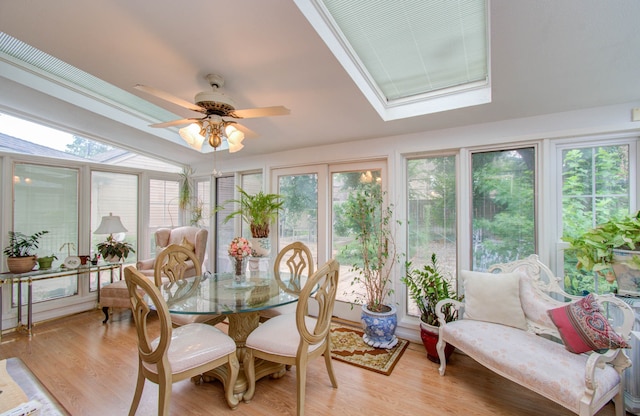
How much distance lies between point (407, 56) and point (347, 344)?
2670 mm

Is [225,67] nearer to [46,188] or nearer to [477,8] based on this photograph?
[477,8]

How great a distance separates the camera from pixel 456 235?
8.98 ft

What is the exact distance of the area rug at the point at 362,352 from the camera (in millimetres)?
2359

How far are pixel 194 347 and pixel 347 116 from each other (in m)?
2.29

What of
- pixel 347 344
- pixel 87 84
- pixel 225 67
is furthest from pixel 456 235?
pixel 87 84

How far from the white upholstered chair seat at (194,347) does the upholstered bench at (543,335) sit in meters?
1.76

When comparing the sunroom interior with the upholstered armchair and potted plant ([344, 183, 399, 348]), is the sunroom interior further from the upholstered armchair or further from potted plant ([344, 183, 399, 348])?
the upholstered armchair

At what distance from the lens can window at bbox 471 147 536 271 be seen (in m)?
2.47

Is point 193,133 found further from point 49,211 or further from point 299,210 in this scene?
point 49,211

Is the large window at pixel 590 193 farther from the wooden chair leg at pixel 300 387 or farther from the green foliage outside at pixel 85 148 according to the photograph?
the green foliage outside at pixel 85 148

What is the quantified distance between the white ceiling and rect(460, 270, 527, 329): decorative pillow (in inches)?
56.9

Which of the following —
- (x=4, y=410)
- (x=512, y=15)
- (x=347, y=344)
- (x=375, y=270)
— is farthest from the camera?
(x=375, y=270)

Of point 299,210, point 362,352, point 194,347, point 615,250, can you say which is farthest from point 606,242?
point 299,210

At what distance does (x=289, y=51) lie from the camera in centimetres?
179
